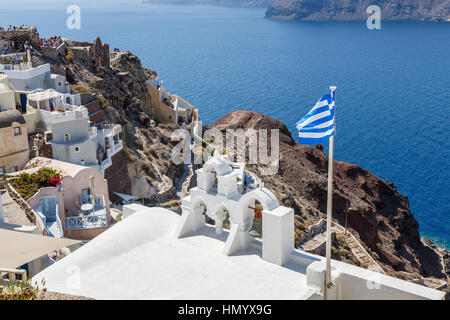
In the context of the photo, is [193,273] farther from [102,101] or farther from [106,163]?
[102,101]

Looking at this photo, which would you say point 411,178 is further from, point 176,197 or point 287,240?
point 287,240

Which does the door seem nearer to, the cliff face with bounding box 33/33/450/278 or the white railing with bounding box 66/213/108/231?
the white railing with bounding box 66/213/108/231

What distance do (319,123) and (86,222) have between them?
1665cm

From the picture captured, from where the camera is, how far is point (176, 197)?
159ft

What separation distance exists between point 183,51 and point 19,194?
169900 millimetres

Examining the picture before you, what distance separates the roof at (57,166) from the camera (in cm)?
3034

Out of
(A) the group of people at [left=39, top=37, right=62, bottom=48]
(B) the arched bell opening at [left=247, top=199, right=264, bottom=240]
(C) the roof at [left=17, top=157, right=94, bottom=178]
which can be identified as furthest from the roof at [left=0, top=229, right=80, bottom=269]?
(A) the group of people at [left=39, top=37, right=62, bottom=48]

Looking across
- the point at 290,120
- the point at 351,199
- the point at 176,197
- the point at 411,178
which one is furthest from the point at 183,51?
the point at 176,197

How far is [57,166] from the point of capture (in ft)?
103

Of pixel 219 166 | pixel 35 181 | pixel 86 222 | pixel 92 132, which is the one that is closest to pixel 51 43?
pixel 92 132

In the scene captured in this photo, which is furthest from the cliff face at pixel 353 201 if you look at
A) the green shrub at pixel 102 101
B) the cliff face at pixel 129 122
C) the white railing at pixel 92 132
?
the white railing at pixel 92 132

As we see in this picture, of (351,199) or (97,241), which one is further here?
(351,199)

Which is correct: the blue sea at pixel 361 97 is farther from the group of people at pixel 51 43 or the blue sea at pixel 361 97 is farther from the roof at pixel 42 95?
the roof at pixel 42 95
